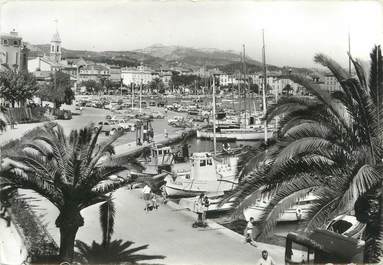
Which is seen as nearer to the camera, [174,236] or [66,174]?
[66,174]

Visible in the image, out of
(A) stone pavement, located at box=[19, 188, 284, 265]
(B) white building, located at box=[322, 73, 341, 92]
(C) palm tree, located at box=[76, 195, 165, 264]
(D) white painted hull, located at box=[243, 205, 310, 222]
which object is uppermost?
(B) white building, located at box=[322, 73, 341, 92]

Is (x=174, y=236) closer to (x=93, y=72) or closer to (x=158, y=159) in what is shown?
(x=158, y=159)

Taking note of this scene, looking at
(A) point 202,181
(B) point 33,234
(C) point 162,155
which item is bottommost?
(A) point 202,181

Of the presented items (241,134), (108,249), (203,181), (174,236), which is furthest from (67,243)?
(241,134)

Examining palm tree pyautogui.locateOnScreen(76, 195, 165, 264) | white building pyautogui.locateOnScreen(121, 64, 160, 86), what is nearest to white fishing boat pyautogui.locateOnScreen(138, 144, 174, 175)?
palm tree pyautogui.locateOnScreen(76, 195, 165, 264)

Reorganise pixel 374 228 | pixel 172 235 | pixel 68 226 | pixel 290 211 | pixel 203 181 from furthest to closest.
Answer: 1. pixel 203 181
2. pixel 290 211
3. pixel 172 235
4. pixel 68 226
5. pixel 374 228

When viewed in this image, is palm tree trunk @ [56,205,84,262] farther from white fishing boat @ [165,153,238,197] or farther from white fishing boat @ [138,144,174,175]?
white fishing boat @ [138,144,174,175]

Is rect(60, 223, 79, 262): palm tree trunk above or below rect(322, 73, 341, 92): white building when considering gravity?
below
